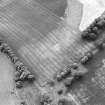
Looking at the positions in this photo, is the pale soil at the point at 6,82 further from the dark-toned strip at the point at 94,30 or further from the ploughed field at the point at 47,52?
the dark-toned strip at the point at 94,30

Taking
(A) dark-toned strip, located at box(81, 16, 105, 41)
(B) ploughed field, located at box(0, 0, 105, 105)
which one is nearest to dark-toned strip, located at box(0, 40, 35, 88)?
(B) ploughed field, located at box(0, 0, 105, 105)

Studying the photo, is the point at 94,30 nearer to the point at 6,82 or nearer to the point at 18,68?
the point at 18,68

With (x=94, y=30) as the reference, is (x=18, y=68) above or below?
below

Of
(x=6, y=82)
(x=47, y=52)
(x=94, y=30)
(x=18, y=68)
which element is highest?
(x=94, y=30)

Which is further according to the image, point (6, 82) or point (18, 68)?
point (18, 68)

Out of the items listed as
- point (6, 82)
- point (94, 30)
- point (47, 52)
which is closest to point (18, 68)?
point (6, 82)

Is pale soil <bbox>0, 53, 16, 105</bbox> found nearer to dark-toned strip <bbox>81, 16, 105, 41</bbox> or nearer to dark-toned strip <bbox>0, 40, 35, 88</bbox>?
dark-toned strip <bbox>0, 40, 35, 88</bbox>

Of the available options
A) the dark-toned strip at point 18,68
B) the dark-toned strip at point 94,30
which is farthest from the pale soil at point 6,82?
the dark-toned strip at point 94,30

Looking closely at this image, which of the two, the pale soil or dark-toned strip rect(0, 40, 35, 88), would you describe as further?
dark-toned strip rect(0, 40, 35, 88)
